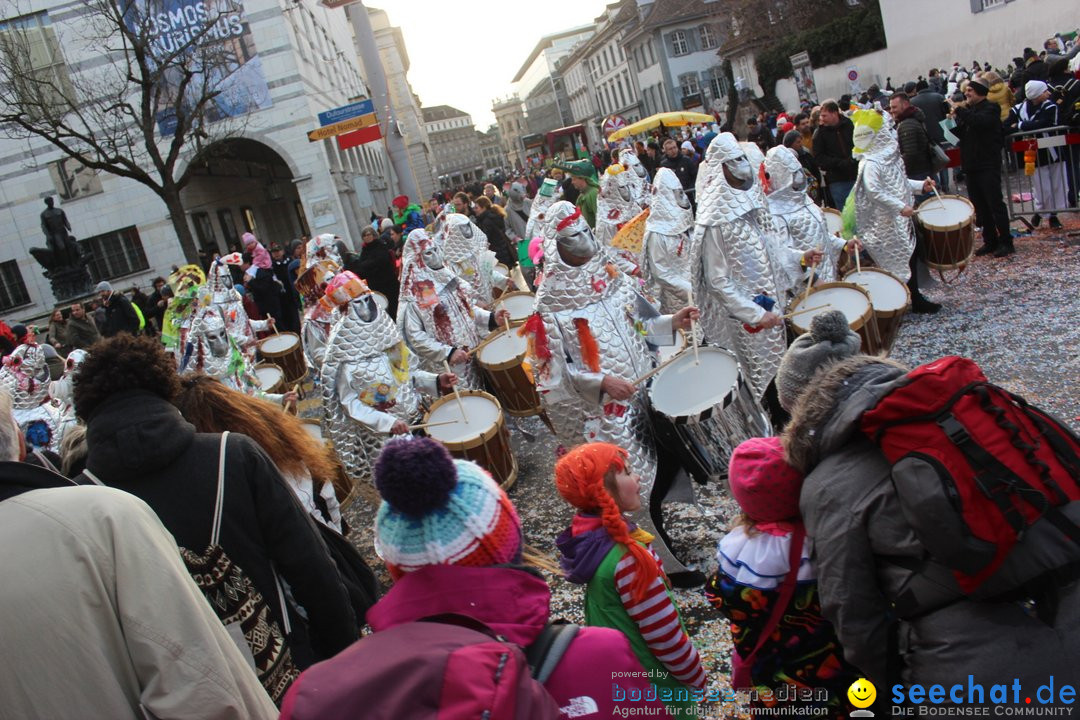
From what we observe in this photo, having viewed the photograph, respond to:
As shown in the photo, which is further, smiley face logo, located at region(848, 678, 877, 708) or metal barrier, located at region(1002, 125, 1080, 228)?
metal barrier, located at region(1002, 125, 1080, 228)

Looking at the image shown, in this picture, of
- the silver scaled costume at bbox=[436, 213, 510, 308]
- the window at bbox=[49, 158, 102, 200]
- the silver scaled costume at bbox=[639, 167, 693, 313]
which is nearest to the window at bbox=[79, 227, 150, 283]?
the window at bbox=[49, 158, 102, 200]

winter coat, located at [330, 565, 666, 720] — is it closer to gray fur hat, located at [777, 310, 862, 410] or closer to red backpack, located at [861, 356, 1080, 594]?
red backpack, located at [861, 356, 1080, 594]

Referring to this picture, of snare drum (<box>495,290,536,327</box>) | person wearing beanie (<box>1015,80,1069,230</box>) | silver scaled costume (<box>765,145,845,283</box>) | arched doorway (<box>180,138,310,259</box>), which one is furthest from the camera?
arched doorway (<box>180,138,310,259</box>)

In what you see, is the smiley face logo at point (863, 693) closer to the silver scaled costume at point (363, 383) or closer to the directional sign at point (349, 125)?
the silver scaled costume at point (363, 383)

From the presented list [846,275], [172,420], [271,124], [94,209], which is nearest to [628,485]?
[172,420]

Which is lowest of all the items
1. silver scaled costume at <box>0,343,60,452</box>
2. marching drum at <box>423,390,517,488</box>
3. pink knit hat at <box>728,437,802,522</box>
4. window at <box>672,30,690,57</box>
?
marching drum at <box>423,390,517,488</box>

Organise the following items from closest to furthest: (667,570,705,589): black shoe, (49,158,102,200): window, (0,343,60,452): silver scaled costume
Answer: (667,570,705,589): black shoe → (0,343,60,452): silver scaled costume → (49,158,102,200): window

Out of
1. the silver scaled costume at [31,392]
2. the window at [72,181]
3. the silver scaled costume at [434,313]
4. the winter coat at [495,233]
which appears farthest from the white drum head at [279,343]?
the window at [72,181]

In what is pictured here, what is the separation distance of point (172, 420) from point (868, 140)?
23.0ft

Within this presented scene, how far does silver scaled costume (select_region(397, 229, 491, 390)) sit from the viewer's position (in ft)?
21.3

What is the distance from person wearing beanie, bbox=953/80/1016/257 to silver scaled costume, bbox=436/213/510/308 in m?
5.78

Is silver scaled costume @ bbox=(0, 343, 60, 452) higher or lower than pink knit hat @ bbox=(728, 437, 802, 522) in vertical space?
higher

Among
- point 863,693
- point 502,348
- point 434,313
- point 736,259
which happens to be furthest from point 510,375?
point 863,693

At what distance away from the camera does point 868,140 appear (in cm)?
756
